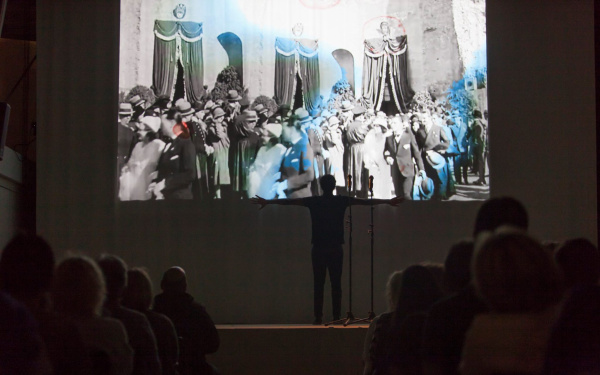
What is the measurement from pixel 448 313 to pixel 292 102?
6619mm

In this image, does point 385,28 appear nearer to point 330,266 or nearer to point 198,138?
point 198,138

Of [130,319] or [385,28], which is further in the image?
[385,28]

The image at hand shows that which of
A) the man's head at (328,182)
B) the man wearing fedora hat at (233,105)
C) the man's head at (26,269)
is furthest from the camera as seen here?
the man wearing fedora hat at (233,105)

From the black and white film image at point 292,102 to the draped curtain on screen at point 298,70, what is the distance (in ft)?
0.04

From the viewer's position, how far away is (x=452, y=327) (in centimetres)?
214

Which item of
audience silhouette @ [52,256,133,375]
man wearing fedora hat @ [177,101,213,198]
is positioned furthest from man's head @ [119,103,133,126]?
audience silhouette @ [52,256,133,375]

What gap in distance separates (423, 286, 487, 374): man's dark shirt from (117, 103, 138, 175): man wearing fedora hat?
6.83 meters

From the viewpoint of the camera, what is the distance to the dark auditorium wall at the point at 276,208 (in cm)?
852

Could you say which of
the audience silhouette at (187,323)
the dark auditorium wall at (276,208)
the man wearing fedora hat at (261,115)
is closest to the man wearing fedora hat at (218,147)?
the dark auditorium wall at (276,208)

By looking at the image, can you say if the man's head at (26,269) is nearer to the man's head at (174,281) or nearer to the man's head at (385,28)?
the man's head at (174,281)

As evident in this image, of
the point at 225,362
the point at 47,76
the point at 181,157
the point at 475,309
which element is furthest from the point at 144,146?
Result: the point at 475,309

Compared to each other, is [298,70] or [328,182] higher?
[298,70]

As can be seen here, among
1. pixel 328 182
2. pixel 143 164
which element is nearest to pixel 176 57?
pixel 143 164

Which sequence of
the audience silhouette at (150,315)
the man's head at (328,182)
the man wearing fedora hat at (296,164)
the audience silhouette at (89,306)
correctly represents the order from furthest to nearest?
the man wearing fedora hat at (296,164)
the man's head at (328,182)
the audience silhouette at (150,315)
the audience silhouette at (89,306)
